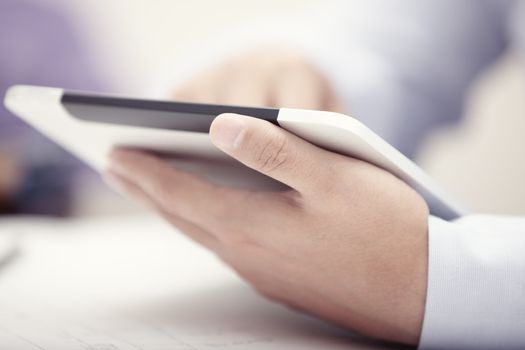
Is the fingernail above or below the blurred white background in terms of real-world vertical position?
below

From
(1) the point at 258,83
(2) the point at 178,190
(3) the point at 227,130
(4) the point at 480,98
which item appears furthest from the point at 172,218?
(4) the point at 480,98

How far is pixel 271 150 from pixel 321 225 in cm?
6

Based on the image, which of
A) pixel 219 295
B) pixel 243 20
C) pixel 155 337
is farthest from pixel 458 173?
pixel 155 337

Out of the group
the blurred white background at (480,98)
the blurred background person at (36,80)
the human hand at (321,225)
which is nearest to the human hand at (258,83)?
the human hand at (321,225)

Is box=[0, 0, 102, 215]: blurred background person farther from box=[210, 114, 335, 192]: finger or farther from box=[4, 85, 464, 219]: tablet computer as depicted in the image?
box=[210, 114, 335, 192]: finger

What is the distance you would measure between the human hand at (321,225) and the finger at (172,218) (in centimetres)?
2

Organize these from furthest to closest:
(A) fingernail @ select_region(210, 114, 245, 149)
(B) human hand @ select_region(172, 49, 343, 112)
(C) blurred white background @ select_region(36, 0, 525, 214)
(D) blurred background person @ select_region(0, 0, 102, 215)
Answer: (C) blurred white background @ select_region(36, 0, 525, 214), (D) blurred background person @ select_region(0, 0, 102, 215), (B) human hand @ select_region(172, 49, 343, 112), (A) fingernail @ select_region(210, 114, 245, 149)

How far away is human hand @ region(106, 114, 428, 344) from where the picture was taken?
264mm

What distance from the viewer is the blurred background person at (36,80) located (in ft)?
3.18

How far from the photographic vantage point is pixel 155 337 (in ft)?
1.08

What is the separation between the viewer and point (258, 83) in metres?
0.65

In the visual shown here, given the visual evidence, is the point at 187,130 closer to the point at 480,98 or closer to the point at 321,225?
the point at 321,225

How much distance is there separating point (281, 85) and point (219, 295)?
287mm

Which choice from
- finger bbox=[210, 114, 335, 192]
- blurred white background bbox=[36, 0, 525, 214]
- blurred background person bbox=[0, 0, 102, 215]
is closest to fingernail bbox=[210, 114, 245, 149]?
finger bbox=[210, 114, 335, 192]
